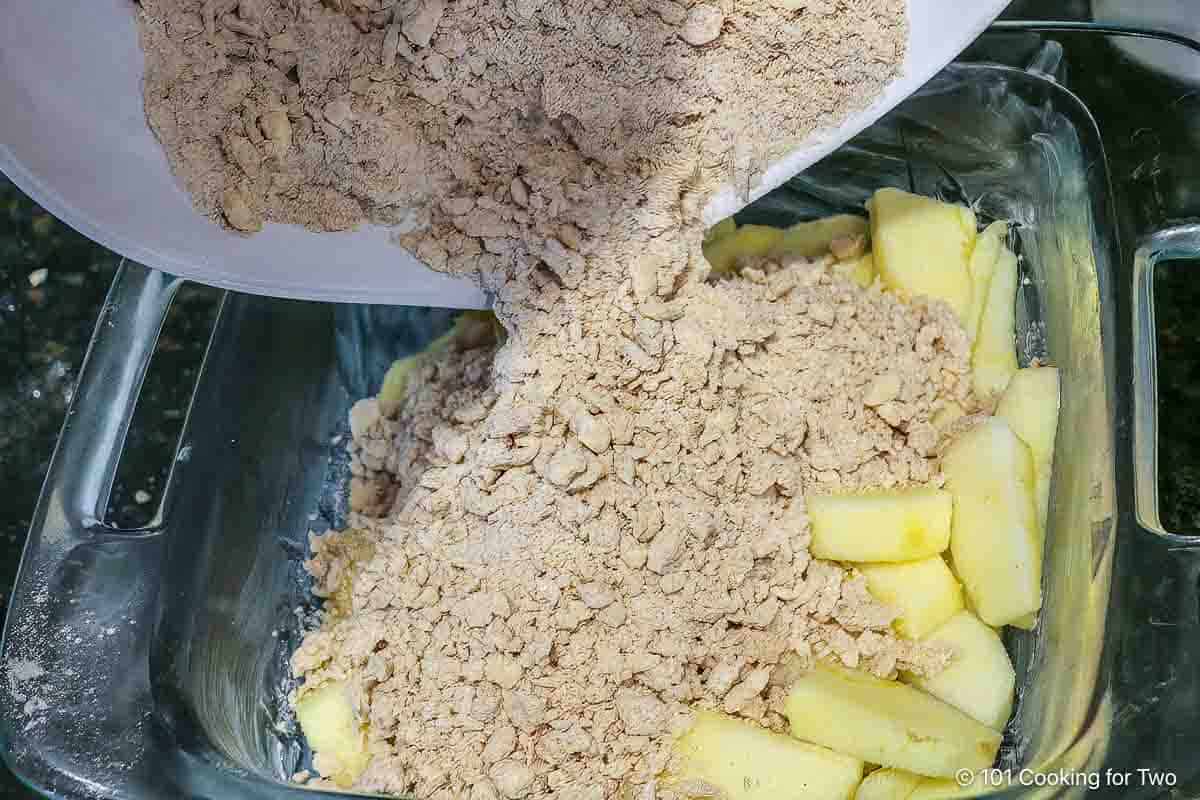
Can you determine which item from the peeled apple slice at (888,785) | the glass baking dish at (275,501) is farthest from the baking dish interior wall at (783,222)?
the peeled apple slice at (888,785)

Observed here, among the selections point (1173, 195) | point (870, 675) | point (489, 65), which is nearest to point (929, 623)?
point (870, 675)

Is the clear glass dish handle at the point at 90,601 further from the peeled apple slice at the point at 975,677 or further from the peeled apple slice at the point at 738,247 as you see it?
the peeled apple slice at the point at 975,677

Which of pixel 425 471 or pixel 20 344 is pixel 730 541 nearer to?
pixel 425 471

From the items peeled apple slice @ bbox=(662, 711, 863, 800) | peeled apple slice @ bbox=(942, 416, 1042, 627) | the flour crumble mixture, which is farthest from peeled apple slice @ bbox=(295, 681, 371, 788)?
peeled apple slice @ bbox=(942, 416, 1042, 627)

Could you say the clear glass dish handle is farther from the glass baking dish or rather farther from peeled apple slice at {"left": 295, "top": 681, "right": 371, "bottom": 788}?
peeled apple slice at {"left": 295, "top": 681, "right": 371, "bottom": 788}

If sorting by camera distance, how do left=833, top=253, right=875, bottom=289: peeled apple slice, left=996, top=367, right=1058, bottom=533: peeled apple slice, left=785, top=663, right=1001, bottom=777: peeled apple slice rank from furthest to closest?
left=833, top=253, right=875, bottom=289: peeled apple slice < left=996, top=367, right=1058, bottom=533: peeled apple slice < left=785, top=663, right=1001, bottom=777: peeled apple slice

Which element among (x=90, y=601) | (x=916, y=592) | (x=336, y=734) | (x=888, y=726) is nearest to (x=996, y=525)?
(x=916, y=592)
